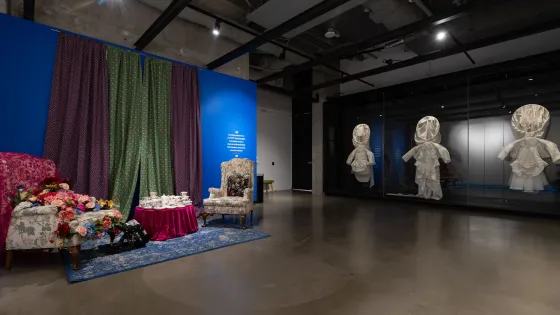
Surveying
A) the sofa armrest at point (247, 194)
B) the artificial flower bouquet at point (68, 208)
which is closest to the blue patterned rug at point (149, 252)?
the artificial flower bouquet at point (68, 208)

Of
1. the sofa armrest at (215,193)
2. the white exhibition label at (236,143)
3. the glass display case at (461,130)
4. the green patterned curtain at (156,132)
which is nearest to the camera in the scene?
the sofa armrest at (215,193)

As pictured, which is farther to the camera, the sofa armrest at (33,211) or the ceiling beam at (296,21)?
the ceiling beam at (296,21)

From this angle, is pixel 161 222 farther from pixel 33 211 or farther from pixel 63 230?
pixel 33 211

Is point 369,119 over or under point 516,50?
A: under

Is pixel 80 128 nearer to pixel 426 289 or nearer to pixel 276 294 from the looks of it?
pixel 276 294

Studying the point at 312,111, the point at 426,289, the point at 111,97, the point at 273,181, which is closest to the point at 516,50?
the point at 312,111

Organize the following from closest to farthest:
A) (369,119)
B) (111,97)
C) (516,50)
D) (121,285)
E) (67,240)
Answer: (121,285) < (67,240) < (111,97) < (516,50) < (369,119)

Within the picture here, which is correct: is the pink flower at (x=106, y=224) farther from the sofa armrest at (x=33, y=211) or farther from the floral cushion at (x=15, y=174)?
the floral cushion at (x=15, y=174)

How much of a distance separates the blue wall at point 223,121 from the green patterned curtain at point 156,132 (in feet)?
2.78

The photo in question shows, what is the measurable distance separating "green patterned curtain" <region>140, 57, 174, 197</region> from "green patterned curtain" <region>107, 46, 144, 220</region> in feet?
0.42

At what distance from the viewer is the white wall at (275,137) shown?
970cm

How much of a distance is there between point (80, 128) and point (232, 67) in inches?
147

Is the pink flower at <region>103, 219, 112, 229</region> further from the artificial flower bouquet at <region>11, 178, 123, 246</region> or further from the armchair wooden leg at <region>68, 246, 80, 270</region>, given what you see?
the armchair wooden leg at <region>68, 246, 80, 270</region>

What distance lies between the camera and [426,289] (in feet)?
7.72
